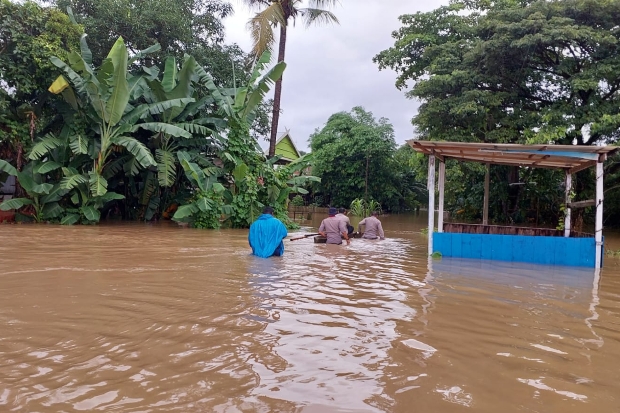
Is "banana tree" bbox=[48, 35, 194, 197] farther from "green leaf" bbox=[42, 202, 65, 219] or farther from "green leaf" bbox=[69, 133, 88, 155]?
"green leaf" bbox=[42, 202, 65, 219]

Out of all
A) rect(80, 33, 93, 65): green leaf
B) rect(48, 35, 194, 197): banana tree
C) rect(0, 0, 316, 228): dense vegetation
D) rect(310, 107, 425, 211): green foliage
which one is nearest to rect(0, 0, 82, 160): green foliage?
rect(0, 0, 316, 228): dense vegetation

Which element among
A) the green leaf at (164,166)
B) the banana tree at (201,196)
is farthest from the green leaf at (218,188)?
the green leaf at (164,166)

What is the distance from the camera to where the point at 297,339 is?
420cm

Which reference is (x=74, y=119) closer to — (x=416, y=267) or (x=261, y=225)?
(x=261, y=225)

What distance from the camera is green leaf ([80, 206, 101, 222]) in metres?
14.6

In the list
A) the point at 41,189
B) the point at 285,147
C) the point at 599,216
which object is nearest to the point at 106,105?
the point at 41,189

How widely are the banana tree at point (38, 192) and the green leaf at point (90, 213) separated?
81cm

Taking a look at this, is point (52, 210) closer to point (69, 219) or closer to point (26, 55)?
point (69, 219)

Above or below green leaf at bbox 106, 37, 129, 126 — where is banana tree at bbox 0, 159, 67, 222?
below

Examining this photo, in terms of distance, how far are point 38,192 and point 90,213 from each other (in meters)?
1.61

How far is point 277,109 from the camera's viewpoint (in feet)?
61.7

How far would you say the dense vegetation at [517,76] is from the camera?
14.7 m

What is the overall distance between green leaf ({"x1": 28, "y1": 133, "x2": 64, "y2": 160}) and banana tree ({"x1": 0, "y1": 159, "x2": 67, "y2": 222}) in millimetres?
471

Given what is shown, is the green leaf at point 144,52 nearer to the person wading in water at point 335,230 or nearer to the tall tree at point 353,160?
the person wading in water at point 335,230
